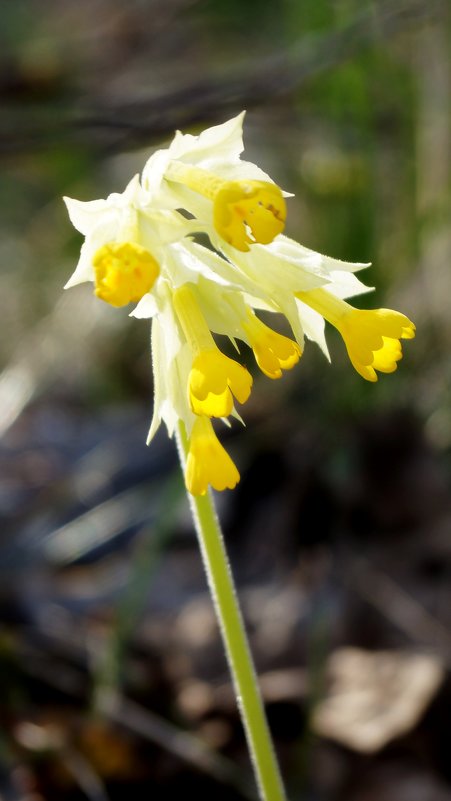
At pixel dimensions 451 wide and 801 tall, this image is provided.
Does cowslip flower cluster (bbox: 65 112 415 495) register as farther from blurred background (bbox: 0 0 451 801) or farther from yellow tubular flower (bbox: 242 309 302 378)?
blurred background (bbox: 0 0 451 801)

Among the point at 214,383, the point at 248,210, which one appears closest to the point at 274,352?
the point at 214,383

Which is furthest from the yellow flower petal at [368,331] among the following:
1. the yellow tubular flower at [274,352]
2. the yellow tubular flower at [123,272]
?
the yellow tubular flower at [123,272]

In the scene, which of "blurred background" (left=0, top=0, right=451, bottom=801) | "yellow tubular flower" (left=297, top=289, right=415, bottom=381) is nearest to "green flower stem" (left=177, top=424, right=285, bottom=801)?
"yellow tubular flower" (left=297, top=289, right=415, bottom=381)

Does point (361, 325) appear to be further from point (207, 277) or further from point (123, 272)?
point (123, 272)

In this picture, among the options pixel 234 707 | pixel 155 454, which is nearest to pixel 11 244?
pixel 155 454

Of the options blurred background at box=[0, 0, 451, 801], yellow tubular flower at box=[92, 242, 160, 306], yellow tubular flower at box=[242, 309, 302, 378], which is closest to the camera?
yellow tubular flower at box=[92, 242, 160, 306]

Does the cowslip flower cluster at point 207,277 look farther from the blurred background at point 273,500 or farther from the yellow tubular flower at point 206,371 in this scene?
the blurred background at point 273,500
